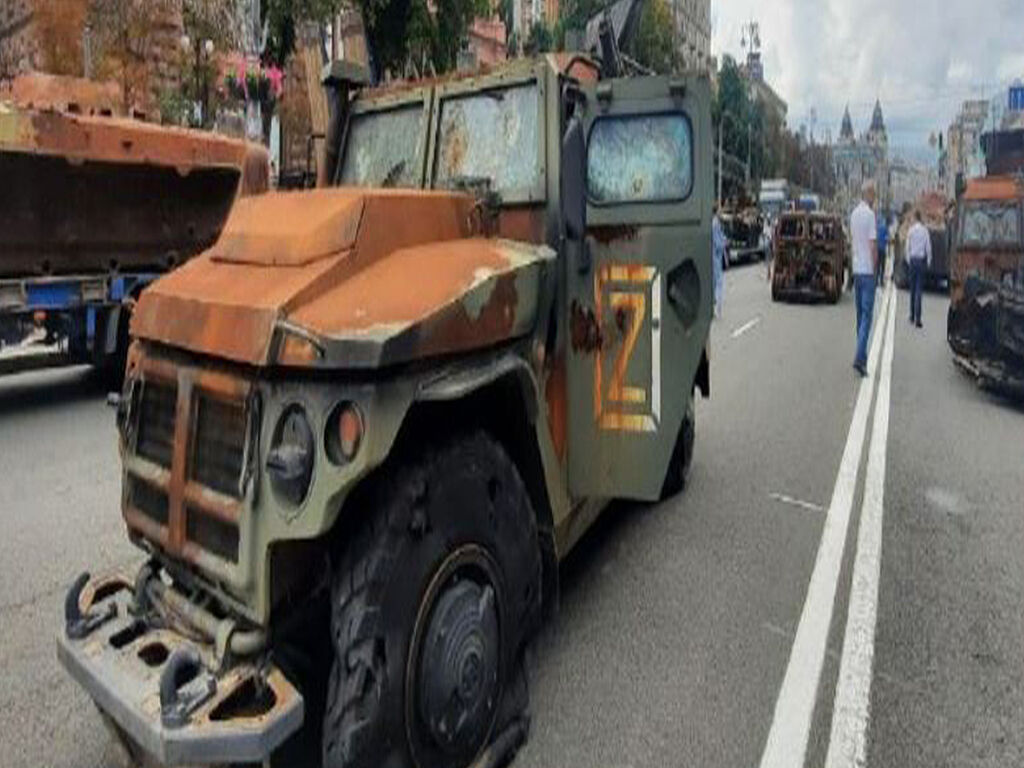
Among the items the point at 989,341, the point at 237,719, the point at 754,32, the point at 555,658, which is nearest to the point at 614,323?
the point at 555,658

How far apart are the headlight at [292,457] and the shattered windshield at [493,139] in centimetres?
177

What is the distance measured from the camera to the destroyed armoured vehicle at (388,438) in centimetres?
273

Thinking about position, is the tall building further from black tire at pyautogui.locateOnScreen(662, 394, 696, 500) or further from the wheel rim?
the wheel rim

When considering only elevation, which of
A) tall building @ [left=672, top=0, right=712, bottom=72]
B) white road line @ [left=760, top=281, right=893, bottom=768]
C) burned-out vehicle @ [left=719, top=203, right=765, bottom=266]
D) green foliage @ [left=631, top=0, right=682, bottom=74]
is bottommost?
white road line @ [left=760, top=281, right=893, bottom=768]

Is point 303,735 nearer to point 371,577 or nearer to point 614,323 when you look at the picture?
point 371,577

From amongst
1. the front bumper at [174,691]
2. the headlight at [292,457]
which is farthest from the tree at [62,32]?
the headlight at [292,457]

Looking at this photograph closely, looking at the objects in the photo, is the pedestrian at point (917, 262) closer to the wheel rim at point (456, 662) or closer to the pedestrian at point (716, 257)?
the pedestrian at point (716, 257)

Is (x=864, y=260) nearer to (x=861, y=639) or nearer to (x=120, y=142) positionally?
(x=861, y=639)

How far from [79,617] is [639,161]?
2.93m

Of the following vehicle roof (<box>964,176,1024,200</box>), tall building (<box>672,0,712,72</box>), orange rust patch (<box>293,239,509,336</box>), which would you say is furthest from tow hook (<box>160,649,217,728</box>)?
tall building (<box>672,0,712,72</box>)

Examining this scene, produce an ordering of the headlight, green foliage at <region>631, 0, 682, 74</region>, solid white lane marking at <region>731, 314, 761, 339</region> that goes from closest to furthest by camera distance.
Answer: the headlight, solid white lane marking at <region>731, 314, 761, 339</region>, green foliage at <region>631, 0, 682, 74</region>

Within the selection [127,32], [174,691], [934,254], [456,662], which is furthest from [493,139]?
[127,32]

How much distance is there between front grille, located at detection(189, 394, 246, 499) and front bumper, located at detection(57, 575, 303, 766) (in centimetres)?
50

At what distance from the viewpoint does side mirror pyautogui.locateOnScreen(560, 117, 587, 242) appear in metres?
3.61
